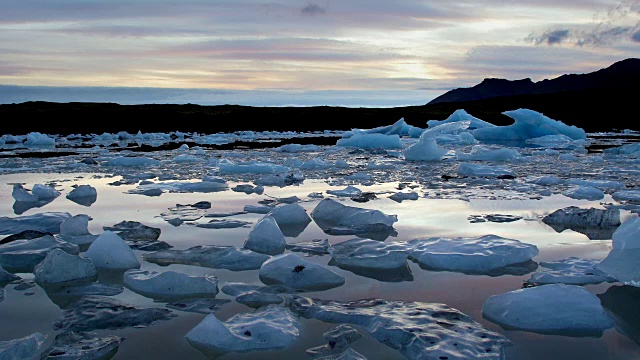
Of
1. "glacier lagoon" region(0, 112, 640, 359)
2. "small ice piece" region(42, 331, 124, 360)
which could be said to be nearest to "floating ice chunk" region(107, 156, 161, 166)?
"glacier lagoon" region(0, 112, 640, 359)

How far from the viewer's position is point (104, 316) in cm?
247

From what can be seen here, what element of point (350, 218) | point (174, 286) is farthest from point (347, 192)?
point (174, 286)

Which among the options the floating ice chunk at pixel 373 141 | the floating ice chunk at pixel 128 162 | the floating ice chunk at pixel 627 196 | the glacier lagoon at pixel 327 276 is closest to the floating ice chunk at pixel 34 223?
the glacier lagoon at pixel 327 276

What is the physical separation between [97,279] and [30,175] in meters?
6.54

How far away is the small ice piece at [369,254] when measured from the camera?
3287mm

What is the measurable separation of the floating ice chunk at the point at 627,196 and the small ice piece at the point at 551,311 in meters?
3.61

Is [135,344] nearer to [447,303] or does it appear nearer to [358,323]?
[358,323]

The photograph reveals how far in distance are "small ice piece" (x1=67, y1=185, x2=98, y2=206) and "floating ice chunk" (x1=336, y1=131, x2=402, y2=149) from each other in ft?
35.8

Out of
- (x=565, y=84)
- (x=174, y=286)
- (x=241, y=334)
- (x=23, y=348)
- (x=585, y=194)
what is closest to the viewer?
(x=23, y=348)

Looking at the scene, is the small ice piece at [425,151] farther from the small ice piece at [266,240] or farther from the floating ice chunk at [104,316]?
the floating ice chunk at [104,316]

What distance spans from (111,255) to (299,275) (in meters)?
1.14

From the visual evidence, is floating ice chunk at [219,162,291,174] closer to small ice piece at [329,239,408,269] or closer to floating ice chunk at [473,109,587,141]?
small ice piece at [329,239,408,269]

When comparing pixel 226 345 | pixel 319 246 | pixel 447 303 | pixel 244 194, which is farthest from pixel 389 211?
pixel 226 345

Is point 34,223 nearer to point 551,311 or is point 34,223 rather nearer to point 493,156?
point 551,311
